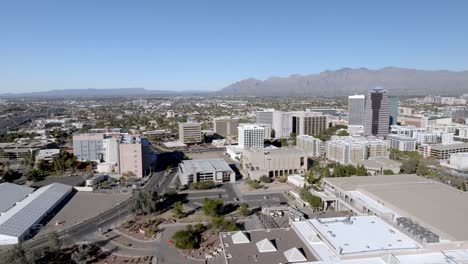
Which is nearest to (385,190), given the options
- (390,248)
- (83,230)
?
(390,248)

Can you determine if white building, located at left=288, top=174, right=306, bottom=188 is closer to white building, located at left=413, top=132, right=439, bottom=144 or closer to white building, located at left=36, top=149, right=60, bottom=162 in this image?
white building, located at left=413, top=132, right=439, bottom=144

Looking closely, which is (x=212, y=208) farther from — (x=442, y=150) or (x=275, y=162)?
(x=442, y=150)

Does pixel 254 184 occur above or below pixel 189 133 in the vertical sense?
below

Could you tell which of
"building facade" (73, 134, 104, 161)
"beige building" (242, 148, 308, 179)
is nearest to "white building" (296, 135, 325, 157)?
"beige building" (242, 148, 308, 179)

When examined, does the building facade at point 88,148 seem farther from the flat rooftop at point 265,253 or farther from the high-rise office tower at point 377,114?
the high-rise office tower at point 377,114

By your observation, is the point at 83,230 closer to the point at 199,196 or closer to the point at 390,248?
the point at 199,196

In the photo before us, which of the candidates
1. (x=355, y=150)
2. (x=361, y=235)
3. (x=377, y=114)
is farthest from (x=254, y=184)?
(x=377, y=114)

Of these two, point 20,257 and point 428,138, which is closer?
point 20,257
